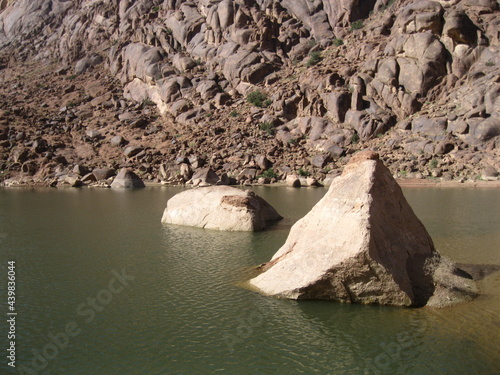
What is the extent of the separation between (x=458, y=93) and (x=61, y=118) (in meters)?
65.1

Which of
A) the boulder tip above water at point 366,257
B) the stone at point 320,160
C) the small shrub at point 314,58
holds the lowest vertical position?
the stone at point 320,160

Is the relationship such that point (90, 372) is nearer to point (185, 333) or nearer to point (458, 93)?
point (185, 333)

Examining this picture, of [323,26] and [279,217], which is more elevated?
[323,26]

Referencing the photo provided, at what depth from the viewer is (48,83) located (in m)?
89.5

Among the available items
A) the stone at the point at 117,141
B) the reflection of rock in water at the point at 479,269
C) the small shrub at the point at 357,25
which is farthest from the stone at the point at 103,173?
the reflection of rock in water at the point at 479,269

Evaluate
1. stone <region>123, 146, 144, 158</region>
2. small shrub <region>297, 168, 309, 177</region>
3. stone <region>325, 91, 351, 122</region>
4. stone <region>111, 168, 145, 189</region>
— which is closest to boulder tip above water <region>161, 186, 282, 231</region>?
stone <region>111, 168, 145, 189</region>

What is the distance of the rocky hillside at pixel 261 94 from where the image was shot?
58.9m

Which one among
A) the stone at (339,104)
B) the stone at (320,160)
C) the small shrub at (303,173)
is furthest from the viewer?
the stone at (339,104)

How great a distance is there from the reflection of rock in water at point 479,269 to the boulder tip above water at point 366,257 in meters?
0.92

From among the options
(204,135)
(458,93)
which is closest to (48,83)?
(204,135)

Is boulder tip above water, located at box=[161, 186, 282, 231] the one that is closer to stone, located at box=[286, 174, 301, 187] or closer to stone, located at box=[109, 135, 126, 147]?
stone, located at box=[286, 174, 301, 187]

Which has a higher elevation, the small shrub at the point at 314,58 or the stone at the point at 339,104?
the small shrub at the point at 314,58

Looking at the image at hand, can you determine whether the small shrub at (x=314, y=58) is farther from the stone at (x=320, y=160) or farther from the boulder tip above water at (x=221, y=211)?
the boulder tip above water at (x=221, y=211)

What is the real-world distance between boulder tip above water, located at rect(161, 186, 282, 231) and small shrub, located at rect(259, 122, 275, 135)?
42.1m
